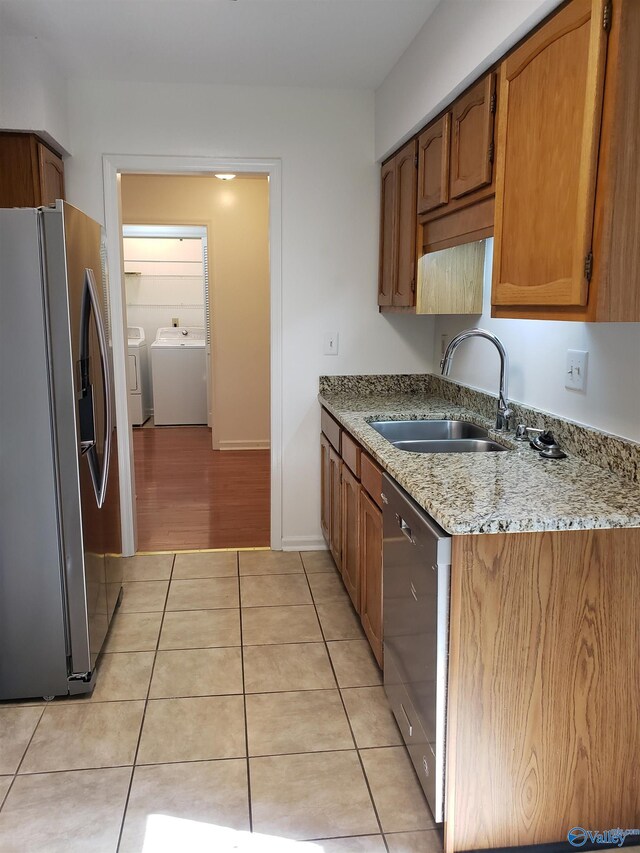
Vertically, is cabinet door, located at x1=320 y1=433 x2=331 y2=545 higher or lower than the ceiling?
lower

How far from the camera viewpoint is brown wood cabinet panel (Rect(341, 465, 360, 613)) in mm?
2721

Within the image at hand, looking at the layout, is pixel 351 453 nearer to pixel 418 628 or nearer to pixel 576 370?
pixel 576 370

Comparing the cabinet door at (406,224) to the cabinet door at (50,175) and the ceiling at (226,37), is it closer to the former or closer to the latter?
the ceiling at (226,37)

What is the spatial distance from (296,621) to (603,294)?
1.98 metres

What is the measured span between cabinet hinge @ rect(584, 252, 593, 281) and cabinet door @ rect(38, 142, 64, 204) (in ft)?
7.63

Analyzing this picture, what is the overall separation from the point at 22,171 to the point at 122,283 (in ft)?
2.65

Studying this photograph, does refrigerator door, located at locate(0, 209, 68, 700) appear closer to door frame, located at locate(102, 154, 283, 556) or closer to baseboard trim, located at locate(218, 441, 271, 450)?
door frame, located at locate(102, 154, 283, 556)

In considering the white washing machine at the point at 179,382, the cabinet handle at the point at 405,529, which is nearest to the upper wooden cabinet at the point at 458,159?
the cabinet handle at the point at 405,529

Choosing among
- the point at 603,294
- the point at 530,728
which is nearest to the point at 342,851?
the point at 530,728

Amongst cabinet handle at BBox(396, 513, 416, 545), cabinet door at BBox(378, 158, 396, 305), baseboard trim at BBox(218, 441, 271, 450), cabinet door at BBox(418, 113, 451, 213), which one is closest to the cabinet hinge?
cabinet handle at BBox(396, 513, 416, 545)

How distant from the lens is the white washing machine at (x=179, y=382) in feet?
24.3

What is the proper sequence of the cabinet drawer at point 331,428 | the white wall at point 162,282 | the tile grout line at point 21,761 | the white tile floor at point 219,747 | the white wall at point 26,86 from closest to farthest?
the white tile floor at point 219,747 < the tile grout line at point 21,761 < the white wall at point 26,86 < the cabinet drawer at point 331,428 < the white wall at point 162,282

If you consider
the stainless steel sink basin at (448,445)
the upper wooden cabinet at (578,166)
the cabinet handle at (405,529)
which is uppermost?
the upper wooden cabinet at (578,166)

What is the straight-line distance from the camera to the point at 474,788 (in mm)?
1613
